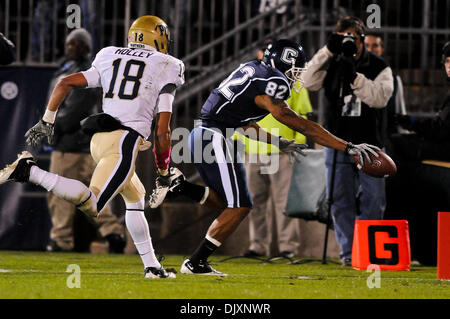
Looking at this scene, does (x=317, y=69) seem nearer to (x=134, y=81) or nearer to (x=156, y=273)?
(x=134, y=81)

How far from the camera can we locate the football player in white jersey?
5.89m

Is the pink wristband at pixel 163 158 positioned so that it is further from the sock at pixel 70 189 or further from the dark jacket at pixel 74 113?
the dark jacket at pixel 74 113

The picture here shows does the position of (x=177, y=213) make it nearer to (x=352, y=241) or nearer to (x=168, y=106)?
(x=352, y=241)

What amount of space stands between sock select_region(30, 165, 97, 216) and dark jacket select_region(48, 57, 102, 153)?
3209 mm

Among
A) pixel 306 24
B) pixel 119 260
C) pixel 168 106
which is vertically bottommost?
pixel 119 260

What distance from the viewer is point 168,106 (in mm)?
6051

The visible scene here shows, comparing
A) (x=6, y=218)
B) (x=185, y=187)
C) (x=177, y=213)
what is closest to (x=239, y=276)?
(x=185, y=187)

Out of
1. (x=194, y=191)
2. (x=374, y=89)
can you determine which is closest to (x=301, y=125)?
(x=194, y=191)

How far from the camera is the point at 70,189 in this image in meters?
5.82

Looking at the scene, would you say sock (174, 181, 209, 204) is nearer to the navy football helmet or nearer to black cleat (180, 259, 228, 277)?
black cleat (180, 259, 228, 277)

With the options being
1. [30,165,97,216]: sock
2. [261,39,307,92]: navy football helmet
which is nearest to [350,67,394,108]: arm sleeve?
[261,39,307,92]: navy football helmet

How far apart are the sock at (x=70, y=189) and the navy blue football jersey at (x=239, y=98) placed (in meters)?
1.11

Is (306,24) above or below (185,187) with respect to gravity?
above
